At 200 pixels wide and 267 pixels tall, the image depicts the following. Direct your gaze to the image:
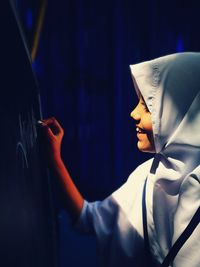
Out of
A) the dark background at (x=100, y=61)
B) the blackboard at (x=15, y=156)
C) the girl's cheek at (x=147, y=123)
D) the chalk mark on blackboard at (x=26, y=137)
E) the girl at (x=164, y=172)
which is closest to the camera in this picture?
the blackboard at (x=15, y=156)

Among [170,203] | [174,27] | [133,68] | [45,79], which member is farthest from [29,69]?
[174,27]

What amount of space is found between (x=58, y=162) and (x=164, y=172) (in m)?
0.35

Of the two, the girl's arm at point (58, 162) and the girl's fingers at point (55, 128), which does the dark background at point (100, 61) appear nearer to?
the girl's arm at point (58, 162)

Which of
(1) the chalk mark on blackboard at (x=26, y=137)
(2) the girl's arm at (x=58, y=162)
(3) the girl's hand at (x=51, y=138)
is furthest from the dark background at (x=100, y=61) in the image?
(1) the chalk mark on blackboard at (x=26, y=137)

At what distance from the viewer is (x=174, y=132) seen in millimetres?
964

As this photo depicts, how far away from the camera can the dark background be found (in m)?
3.12

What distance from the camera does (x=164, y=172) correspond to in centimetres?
95

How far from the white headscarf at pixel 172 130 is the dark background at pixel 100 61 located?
2.09 meters

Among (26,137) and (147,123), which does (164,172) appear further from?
(26,137)

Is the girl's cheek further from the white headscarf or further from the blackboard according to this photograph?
the blackboard

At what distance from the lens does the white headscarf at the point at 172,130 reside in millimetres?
930

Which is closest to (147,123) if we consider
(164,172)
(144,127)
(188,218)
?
(144,127)

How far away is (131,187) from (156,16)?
7.73ft

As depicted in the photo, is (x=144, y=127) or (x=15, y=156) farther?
(x=144, y=127)
